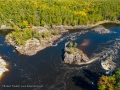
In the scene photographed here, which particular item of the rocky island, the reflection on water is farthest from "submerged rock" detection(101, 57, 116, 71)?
the rocky island

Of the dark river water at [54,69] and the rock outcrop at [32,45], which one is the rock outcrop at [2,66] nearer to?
the dark river water at [54,69]

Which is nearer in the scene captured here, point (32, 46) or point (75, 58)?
point (75, 58)

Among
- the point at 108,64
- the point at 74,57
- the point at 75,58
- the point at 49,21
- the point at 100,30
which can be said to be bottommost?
the point at 108,64

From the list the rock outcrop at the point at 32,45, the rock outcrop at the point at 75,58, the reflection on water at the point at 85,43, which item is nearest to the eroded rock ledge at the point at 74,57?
the rock outcrop at the point at 75,58

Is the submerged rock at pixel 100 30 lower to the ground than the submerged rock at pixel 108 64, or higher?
higher

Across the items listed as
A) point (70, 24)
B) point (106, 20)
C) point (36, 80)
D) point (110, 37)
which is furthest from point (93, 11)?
point (36, 80)

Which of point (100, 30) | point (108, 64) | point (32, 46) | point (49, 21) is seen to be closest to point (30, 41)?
point (32, 46)

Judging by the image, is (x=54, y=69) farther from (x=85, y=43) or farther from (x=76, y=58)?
(x=85, y=43)
